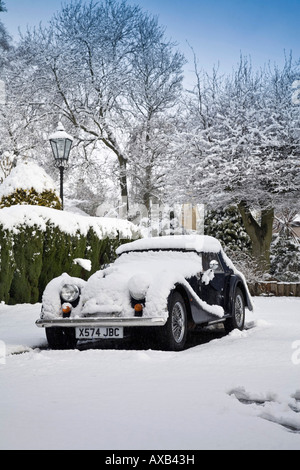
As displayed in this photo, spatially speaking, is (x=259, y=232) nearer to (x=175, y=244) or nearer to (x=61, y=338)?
(x=175, y=244)

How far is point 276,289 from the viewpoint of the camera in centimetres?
1595

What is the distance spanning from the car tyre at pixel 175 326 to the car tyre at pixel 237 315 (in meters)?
1.74

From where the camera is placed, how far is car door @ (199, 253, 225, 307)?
8.02 m

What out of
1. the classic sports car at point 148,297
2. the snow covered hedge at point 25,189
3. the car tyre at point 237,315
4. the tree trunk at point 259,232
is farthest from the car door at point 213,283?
the tree trunk at point 259,232

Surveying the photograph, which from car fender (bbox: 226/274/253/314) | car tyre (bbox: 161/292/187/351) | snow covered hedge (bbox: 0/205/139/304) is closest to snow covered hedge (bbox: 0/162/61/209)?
snow covered hedge (bbox: 0/205/139/304)

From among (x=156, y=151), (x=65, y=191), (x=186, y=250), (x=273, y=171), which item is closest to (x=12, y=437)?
(x=186, y=250)

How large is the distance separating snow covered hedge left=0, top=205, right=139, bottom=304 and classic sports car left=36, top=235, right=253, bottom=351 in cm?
310

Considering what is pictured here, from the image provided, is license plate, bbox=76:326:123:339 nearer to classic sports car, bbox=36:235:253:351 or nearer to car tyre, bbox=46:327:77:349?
classic sports car, bbox=36:235:253:351

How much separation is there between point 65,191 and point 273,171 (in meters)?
20.3

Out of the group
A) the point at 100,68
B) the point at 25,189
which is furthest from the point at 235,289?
the point at 100,68

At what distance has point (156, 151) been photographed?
2792cm

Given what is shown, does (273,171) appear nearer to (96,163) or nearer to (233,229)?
(233,229)

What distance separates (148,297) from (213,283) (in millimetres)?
1832

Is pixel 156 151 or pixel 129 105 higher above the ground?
pixel 129 105
